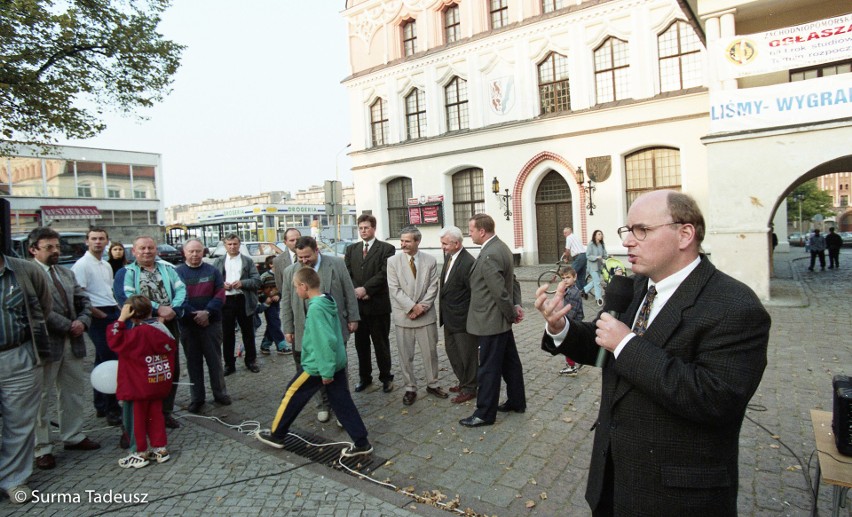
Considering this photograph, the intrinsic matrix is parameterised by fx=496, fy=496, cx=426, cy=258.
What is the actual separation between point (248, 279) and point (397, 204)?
18624 mm

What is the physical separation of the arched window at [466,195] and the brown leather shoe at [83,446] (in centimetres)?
1891

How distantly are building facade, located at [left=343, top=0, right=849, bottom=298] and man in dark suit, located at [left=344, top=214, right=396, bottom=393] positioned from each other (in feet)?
27.1

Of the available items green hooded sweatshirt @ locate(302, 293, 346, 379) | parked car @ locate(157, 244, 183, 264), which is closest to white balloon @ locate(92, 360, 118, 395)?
green hooded sweatshirt @ locate(302, 293, 346, 379)

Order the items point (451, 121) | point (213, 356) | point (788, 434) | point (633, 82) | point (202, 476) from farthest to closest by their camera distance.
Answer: point (451, 121) < point (633, 82) < point (213, 356) < point (788, 434) < point (202, 476)

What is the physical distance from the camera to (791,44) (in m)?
9.92

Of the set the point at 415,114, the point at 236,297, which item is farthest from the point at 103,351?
the point at 415,114

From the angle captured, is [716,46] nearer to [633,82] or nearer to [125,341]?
[633,82]

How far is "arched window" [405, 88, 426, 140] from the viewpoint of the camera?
24109mm

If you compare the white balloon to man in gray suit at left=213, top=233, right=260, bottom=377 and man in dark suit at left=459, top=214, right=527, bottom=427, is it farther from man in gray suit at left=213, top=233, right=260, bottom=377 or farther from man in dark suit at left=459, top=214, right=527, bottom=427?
man in dark suit at left=459, top=214, right=527, bottom=427

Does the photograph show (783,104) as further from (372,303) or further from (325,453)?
(325,453)

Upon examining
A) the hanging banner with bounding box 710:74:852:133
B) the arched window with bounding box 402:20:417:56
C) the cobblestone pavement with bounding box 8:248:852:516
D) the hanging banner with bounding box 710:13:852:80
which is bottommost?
the cobblestone pavement with bounding box 8:248:852:516

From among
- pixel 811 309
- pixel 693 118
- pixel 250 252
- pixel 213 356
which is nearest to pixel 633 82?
pixel 693 118

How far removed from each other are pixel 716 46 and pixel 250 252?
15.9 meters

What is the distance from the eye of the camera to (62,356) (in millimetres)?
4586
